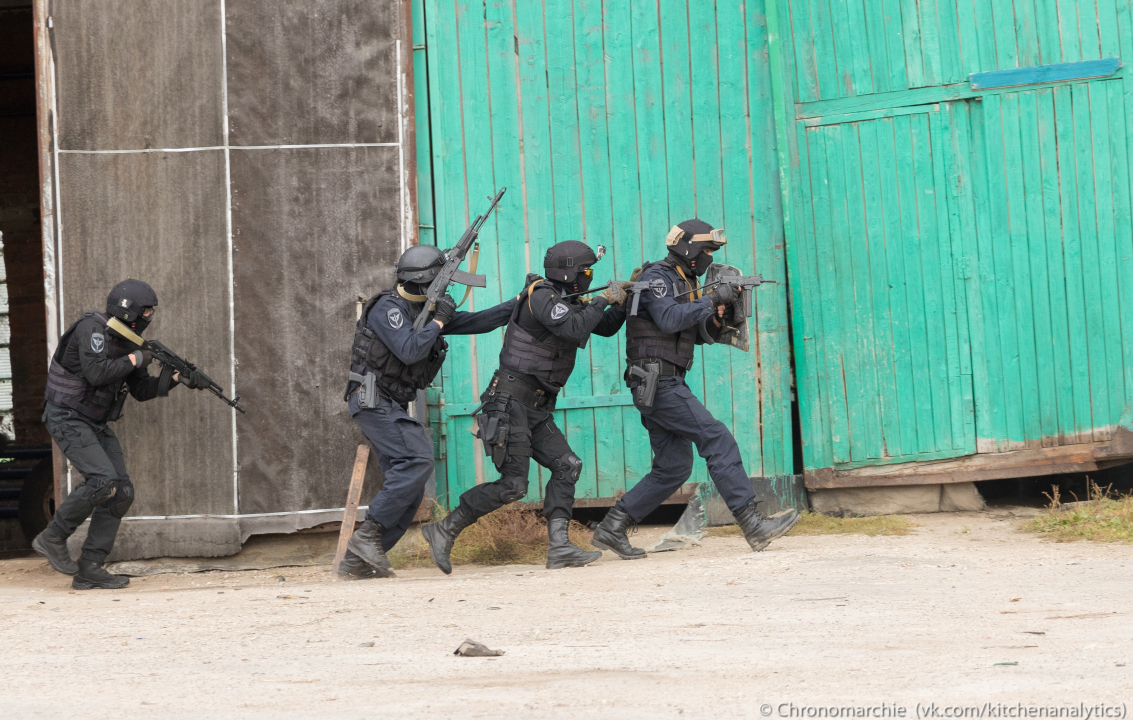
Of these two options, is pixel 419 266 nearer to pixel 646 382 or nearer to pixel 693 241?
pixel 646 382

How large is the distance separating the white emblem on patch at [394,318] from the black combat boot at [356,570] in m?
1.24

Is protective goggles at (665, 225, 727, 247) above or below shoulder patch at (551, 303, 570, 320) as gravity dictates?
above

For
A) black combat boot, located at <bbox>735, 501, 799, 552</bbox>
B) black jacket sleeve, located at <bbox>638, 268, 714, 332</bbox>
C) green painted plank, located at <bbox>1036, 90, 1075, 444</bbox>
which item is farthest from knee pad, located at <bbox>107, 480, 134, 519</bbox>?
green painted plank, located at <bbox>1036, 90, 1075, 444</bbox>

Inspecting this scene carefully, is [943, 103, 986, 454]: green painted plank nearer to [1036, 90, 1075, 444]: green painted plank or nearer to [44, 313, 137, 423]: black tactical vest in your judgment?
[1036, 90, 1075, 444]: green painted plank

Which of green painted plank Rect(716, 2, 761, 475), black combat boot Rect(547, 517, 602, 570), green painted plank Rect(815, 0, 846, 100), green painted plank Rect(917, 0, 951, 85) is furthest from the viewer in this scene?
green painted plank Rect(716, 2, 761, 475)

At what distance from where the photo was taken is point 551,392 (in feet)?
19.4

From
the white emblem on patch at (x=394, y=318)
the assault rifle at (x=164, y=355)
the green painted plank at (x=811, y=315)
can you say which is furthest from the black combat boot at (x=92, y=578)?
the green painted plank at (x=811, y=315)

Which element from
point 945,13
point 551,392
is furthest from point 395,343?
point 945,13

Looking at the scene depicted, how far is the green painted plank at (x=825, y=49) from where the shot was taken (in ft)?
21.5

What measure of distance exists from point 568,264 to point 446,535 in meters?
1.57

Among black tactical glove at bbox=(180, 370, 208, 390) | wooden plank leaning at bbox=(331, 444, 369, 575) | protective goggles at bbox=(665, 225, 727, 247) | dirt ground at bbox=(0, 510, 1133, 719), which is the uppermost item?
protective goggles at bbox=(665, 225, 727, 247)

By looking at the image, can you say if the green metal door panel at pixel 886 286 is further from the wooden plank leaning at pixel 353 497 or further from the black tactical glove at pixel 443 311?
the wooden plank leaning at pixel 353 497

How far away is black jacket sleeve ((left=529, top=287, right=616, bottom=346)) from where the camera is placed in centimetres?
563

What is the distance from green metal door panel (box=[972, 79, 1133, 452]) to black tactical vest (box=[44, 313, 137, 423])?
16.1 feet
